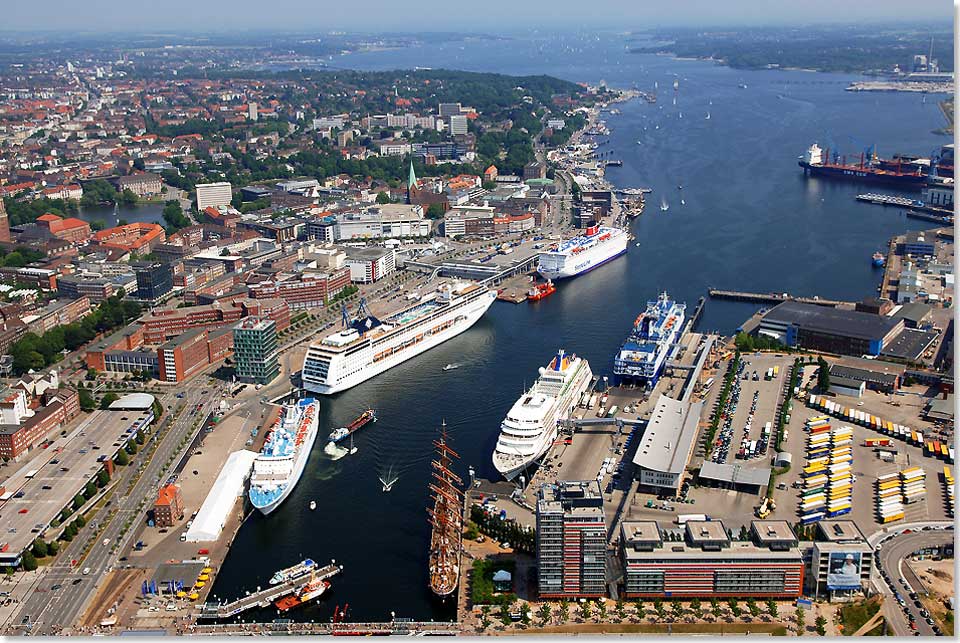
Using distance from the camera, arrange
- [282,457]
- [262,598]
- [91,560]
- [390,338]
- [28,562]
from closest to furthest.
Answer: [262,598] < [28,562] < [91,560] < [282,457] < [390,338]

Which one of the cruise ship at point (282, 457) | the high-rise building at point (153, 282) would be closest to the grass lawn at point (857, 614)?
the cruise ship at point (282, 457)

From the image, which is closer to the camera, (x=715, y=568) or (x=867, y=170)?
(x=715, y=568)

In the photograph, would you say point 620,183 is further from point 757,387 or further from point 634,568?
point 634,568

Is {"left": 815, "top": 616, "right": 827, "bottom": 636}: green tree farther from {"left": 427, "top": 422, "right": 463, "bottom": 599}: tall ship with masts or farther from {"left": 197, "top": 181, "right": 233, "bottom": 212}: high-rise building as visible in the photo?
{"left": 197, "top": 181, "right": 233, "bottom": 212}: high-rise building

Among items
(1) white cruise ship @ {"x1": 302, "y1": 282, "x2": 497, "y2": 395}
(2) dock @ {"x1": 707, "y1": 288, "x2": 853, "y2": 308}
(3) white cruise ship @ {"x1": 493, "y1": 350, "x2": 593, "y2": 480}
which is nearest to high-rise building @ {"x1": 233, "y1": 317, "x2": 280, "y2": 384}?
(1) white cruise ship @ {"x1": 302, "y1": 282, "x2": 497, "y2": 395}

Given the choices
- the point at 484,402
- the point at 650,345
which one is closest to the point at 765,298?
the point at 650,345

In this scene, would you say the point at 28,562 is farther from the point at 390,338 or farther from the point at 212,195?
the point at 212,195

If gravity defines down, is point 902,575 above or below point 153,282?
above
